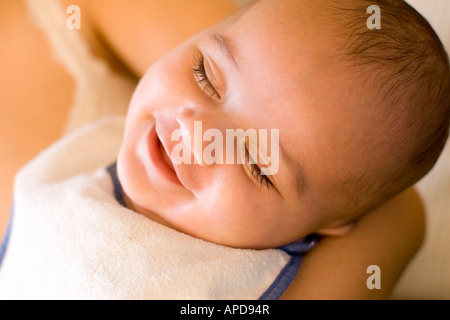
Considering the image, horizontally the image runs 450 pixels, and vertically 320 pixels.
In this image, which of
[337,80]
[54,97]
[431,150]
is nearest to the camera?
[337,80]

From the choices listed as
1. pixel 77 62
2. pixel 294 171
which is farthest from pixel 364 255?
pixel 77 62

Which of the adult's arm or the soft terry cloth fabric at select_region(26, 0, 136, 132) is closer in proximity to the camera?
the adult's arm

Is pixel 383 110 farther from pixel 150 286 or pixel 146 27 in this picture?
pixel 146 27

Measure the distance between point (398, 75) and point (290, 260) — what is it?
0.41 m

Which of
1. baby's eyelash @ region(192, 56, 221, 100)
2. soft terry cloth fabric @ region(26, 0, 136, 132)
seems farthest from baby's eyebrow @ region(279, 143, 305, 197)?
soft terry cloth fabric @ region(26, 0, 136, 132)

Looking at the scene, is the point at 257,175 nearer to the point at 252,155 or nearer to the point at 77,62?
the point at 252,155

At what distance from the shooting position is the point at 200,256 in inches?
30.2

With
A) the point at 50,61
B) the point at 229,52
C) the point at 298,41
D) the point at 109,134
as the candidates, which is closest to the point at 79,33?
the point at 50,61

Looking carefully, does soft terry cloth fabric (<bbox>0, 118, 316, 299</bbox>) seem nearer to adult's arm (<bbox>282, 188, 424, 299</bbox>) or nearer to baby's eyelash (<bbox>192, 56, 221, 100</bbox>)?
adult's arm (<bbox>282, 188, 424, 299</bbox>)

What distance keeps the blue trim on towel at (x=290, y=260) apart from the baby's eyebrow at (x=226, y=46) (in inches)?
15.6

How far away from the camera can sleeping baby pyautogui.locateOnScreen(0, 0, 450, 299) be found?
69 centimetres

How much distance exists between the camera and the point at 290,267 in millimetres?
824

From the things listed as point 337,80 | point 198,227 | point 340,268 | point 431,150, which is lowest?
point 340,268
